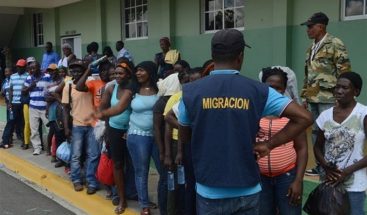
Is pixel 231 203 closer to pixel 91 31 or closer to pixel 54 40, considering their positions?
pixel 91 31

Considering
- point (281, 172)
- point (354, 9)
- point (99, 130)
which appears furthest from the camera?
point (354, 9)

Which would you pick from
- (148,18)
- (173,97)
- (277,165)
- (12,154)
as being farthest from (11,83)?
(277,165)

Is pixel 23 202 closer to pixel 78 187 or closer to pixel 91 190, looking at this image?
pixel 78 187

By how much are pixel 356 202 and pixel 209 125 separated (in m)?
1.42

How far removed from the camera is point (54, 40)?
17.0 m

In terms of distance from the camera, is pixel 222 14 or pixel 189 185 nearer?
pixel 189 185

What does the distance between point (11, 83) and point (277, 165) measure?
22.2ft

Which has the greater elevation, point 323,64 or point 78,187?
point 323,64

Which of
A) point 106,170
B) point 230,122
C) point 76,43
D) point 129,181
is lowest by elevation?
point 129,181

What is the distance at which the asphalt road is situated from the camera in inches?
223

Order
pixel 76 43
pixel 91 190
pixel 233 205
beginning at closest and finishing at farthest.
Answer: pixel 233 205 → pixel 91 190 → pixel 76 43

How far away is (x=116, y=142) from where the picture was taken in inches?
201

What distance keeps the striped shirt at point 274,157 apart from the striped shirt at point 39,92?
5343 millimetres

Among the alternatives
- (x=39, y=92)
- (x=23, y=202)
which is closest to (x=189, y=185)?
(x=23, y=202)
